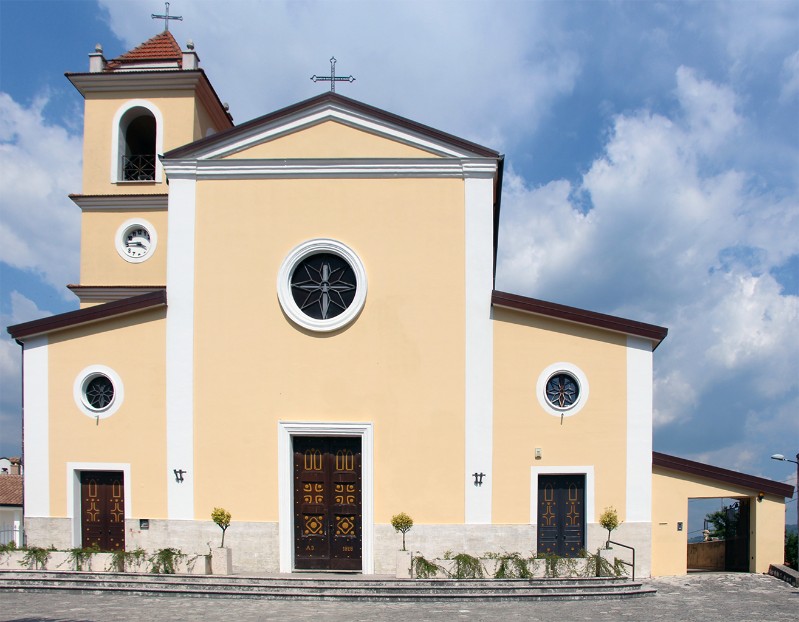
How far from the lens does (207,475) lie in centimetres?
1586

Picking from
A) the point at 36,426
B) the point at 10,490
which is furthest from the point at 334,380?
the point at 10,490

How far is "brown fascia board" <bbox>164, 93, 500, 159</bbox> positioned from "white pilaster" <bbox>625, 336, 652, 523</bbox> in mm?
5290

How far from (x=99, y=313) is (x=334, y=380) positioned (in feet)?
17.6

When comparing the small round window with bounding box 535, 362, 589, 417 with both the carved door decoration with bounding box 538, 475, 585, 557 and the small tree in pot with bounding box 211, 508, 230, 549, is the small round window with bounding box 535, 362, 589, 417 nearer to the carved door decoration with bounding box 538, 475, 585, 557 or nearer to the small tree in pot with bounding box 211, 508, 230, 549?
the carved door decoration with bounding box 538, 475, 585, 557

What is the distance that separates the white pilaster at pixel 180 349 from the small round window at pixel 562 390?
25.2ft

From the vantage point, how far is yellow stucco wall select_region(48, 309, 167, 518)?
1600 centimetres

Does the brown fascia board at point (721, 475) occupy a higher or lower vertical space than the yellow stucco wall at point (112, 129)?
lower

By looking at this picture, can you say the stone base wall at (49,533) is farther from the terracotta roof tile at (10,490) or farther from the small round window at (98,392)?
the terracotta roof tile at (10,490)

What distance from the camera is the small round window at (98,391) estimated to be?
53.4 ft

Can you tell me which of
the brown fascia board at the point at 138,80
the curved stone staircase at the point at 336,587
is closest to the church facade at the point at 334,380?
the curved stone staircase at the point at 336,587

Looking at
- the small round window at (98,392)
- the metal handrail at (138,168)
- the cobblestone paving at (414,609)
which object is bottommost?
the cobblestone paving at (414,609)

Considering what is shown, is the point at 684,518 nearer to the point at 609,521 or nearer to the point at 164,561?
the point at 609,521

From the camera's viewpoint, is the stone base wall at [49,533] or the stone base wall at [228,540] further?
the stone base wall at [49,533]

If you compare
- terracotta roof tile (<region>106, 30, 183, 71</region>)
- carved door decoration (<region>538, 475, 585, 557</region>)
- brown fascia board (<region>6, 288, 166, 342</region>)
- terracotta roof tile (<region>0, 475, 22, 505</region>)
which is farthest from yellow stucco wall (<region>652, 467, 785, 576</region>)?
terracotta roof tile (<region>0, 475, 22, 505</region>)
